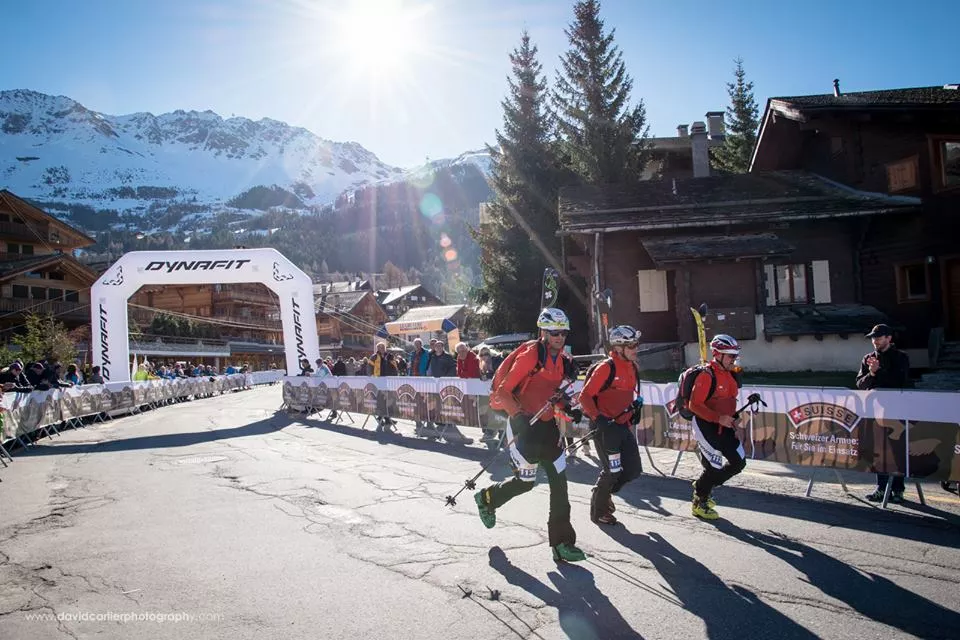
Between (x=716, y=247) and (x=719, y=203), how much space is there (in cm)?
251

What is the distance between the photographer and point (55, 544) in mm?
5898

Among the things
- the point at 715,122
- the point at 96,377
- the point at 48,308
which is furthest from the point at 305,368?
the point at 48,308

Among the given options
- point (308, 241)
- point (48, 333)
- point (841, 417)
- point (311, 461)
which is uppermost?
point (308, 241)

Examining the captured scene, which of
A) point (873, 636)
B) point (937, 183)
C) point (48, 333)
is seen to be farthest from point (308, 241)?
point (873, 636)

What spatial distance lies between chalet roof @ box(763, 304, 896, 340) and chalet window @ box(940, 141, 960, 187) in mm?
3918

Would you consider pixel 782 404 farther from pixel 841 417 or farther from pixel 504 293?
pixel 504 293

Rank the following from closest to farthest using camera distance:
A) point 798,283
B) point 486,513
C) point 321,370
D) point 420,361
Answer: point 486,513, point 420,361, point 798,283, point 321,370

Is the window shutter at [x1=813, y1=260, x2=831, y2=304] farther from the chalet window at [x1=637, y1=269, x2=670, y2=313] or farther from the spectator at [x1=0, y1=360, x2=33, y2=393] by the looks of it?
the spectator at [x1=0, y1=360, x2=33, y2=393]

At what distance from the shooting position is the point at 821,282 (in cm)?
1927

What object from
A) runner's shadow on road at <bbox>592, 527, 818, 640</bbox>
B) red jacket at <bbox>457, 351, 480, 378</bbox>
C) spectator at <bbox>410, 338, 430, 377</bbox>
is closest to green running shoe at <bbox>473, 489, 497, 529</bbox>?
runner's shadow on road at <bbox>592, 527, 818, 640</bbox>

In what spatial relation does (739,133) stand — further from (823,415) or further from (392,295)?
(392,295)

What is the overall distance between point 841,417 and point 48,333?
35.9m

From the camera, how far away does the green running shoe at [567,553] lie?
5.07m

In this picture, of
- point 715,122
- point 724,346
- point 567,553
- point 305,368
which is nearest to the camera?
point 567,553
